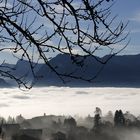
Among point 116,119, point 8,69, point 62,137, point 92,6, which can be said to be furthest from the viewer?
point 116,119

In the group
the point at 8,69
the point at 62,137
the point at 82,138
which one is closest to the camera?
the point at 8,69

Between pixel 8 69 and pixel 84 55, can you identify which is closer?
pixel 84 55

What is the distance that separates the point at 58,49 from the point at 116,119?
589 ft

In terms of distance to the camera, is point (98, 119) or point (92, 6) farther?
point (98, 119)

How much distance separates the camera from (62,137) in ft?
484

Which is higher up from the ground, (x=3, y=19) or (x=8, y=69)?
(x=3, y=19)

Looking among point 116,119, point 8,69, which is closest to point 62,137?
point 116,119

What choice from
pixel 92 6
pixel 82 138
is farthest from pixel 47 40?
pixel 82 138

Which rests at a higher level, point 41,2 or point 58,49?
point 41,2

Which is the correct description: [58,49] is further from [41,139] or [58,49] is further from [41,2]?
[41,139]

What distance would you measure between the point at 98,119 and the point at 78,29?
609 feet

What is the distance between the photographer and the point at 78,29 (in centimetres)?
1255

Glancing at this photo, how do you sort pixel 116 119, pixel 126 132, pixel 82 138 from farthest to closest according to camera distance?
1. pixel 116 119
2. pixel 126 132
3. pixel 82 138

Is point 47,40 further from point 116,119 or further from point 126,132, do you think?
point 116,119
